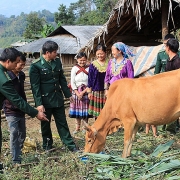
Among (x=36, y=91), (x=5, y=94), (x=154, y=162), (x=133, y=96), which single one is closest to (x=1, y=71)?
(x=5, y=94)

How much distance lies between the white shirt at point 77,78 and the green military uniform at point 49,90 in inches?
51.7

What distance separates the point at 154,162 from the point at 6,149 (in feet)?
9.49

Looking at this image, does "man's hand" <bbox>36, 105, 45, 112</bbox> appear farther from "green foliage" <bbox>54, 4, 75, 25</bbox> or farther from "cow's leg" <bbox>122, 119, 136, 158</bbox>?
"green foliage" <bbox>54, 4, 75, 25</bbox>

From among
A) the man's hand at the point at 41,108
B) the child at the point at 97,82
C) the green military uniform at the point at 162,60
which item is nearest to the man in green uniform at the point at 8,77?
the man's hand at the point at 41,108

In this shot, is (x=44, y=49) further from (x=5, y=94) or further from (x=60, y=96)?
(x=5, y=94)

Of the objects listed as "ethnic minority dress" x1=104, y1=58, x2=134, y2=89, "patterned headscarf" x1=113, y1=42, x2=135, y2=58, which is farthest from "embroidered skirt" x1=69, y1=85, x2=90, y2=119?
"patterned headscarf" x1=113, y1=42, x2=135, y2=58

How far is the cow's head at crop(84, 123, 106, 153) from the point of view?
5.09m

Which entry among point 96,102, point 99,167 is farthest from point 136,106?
point 96,102

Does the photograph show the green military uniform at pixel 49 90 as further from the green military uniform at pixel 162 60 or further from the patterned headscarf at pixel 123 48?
the green military uniform at pixel 162 60

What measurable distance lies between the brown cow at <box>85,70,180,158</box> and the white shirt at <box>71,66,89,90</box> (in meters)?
1.92

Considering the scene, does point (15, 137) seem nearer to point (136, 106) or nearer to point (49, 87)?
point (49, 87)

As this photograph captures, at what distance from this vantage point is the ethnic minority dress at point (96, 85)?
659 centimetres

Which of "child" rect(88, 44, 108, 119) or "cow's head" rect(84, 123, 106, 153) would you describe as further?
"child" rect(88, 44, 108, 119)

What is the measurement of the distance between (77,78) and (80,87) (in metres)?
0.21
